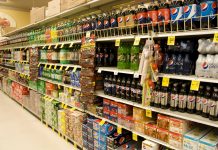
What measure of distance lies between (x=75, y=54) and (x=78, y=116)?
990 mm

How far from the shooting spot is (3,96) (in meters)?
7.32

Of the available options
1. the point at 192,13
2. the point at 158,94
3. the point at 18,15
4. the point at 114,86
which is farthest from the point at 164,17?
the point at 18,15

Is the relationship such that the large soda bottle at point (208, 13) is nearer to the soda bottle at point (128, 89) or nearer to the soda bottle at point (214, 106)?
the soda bottle at point (214, 106)

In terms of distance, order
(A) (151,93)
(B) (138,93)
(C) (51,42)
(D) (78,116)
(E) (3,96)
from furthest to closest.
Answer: (E) (3,96) → (C) (51,42) → (D) (78,116) → (B) (138,93) → (A) (151,93)

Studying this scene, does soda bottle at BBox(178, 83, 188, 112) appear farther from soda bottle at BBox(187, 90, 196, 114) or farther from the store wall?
the store wall

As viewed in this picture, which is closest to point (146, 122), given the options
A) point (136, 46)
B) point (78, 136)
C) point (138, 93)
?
point (138, 93)

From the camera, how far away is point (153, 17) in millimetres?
1923

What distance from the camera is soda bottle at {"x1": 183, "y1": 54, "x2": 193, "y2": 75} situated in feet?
5.94

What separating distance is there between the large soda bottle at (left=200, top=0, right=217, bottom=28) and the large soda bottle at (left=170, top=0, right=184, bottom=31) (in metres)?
0.17

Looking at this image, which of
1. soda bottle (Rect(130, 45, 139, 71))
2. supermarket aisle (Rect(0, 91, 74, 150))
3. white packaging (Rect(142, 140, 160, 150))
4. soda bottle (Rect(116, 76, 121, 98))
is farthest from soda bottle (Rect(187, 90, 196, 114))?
supermarket aisle (Rect(0, 91, 74, 150))

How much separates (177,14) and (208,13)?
25 cm

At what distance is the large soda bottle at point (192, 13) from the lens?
1.64m

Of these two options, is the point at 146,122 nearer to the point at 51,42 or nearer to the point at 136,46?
the point at 136,46

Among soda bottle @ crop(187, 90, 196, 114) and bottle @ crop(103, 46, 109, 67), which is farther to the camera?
bottle @ crop(103, 46, 109, 67)
